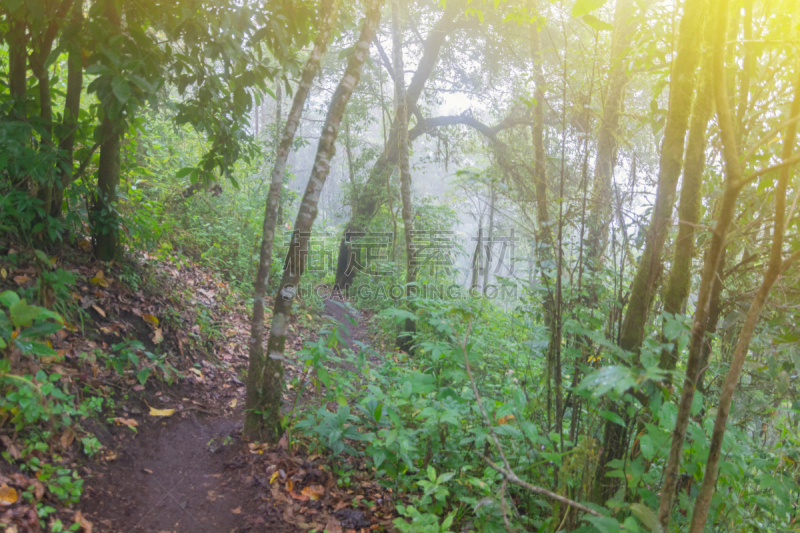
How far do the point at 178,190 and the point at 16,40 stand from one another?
13.3 ft

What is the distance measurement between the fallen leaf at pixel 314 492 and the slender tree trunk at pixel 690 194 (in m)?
2.41

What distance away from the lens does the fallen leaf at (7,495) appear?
230cm

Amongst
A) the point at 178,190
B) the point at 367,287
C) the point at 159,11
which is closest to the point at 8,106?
the point at 159,11

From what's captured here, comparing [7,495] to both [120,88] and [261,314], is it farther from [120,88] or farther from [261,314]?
[120,88]

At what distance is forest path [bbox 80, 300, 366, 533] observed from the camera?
9.28ft

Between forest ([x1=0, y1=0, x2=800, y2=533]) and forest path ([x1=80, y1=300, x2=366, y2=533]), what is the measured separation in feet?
0.07

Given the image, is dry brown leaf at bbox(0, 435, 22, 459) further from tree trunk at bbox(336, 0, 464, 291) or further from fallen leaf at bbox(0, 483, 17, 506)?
tree trunk at bbox(336, 0, 464, 291)

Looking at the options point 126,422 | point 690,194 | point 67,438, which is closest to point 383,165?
point 126,422

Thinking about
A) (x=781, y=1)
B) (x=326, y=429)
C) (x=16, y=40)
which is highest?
(x=781, y=1)

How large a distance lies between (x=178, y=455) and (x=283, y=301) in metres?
1.51

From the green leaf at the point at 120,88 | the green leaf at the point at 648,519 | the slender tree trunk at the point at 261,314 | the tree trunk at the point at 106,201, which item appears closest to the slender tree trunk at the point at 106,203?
the tree trunk at the point at 106,201

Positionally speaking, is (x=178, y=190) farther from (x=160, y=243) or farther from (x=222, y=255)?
(x=160, y=243)

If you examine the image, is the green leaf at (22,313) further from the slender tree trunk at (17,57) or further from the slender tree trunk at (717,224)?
the slender tree trunk at (717,224)

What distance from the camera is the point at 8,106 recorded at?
355 cm
